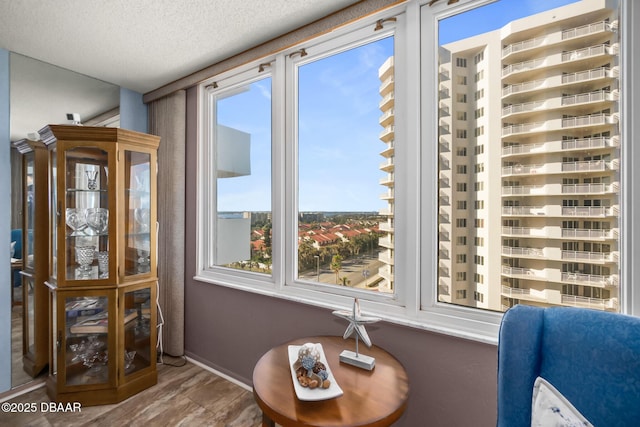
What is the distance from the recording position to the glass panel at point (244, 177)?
230 cm

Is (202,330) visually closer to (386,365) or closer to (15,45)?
(386,365)

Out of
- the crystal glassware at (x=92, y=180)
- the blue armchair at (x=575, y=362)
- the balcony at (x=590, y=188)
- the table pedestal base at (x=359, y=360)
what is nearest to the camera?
the blue armchair at (x=575, y=362)

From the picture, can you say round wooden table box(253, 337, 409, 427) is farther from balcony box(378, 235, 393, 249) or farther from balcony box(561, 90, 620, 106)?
balcony box(561, 90, 620, 106)

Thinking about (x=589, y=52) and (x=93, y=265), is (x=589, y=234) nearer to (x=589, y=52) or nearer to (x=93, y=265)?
(x=589, y=52)

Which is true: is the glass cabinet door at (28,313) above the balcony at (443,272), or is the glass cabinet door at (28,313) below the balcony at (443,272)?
below

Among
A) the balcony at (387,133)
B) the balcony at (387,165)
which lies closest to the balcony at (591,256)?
the balcony at (387,165)

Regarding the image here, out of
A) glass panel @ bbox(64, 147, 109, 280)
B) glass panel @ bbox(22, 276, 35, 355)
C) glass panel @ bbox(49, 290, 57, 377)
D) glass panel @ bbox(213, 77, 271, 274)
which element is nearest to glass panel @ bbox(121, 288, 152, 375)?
glass panel @ bbox(64, 147, 109, 280)

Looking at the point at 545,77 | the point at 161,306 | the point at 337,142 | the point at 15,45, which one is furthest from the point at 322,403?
the point at 15,45

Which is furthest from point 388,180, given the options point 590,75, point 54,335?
point 54,335

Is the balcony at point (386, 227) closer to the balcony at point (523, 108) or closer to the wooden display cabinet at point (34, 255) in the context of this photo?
the balcony at point (523, 108)

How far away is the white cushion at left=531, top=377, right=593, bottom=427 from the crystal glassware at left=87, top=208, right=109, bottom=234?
2537 millimetres

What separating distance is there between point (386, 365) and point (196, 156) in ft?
7.27

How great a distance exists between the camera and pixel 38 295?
7.43 feet

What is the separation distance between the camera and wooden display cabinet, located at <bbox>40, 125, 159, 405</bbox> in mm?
2018
